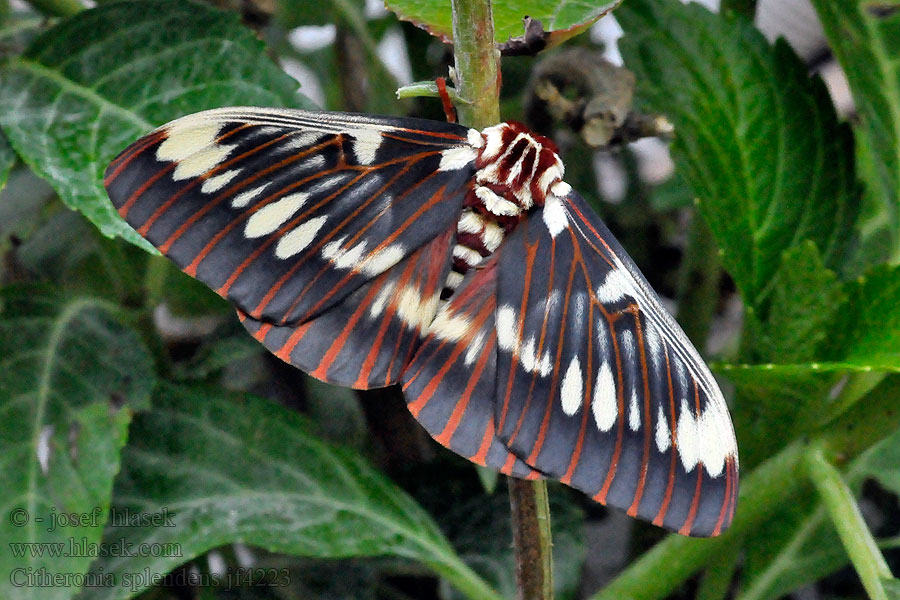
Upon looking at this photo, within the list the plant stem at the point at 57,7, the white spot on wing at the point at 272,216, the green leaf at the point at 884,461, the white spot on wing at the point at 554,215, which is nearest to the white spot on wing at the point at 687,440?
the white spot on wing at the point at 554,215

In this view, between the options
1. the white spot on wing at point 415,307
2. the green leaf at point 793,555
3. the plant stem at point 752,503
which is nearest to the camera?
the white spot on wing at point 415,307

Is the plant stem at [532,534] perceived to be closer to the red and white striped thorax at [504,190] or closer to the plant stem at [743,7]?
the red and white striped thorax at [504,190]

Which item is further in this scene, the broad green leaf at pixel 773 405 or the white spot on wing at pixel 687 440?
the broad green leaf at pixel 773 405

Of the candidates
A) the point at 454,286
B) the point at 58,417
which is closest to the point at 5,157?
the point at 58,417

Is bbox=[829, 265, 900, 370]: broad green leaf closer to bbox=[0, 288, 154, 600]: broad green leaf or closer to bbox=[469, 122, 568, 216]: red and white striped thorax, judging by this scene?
bbox=[469, 122, 568, 216]: red and white striped thorax

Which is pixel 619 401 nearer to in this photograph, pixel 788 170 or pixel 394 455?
pixel 788 170

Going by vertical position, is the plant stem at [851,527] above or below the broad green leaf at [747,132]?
below
